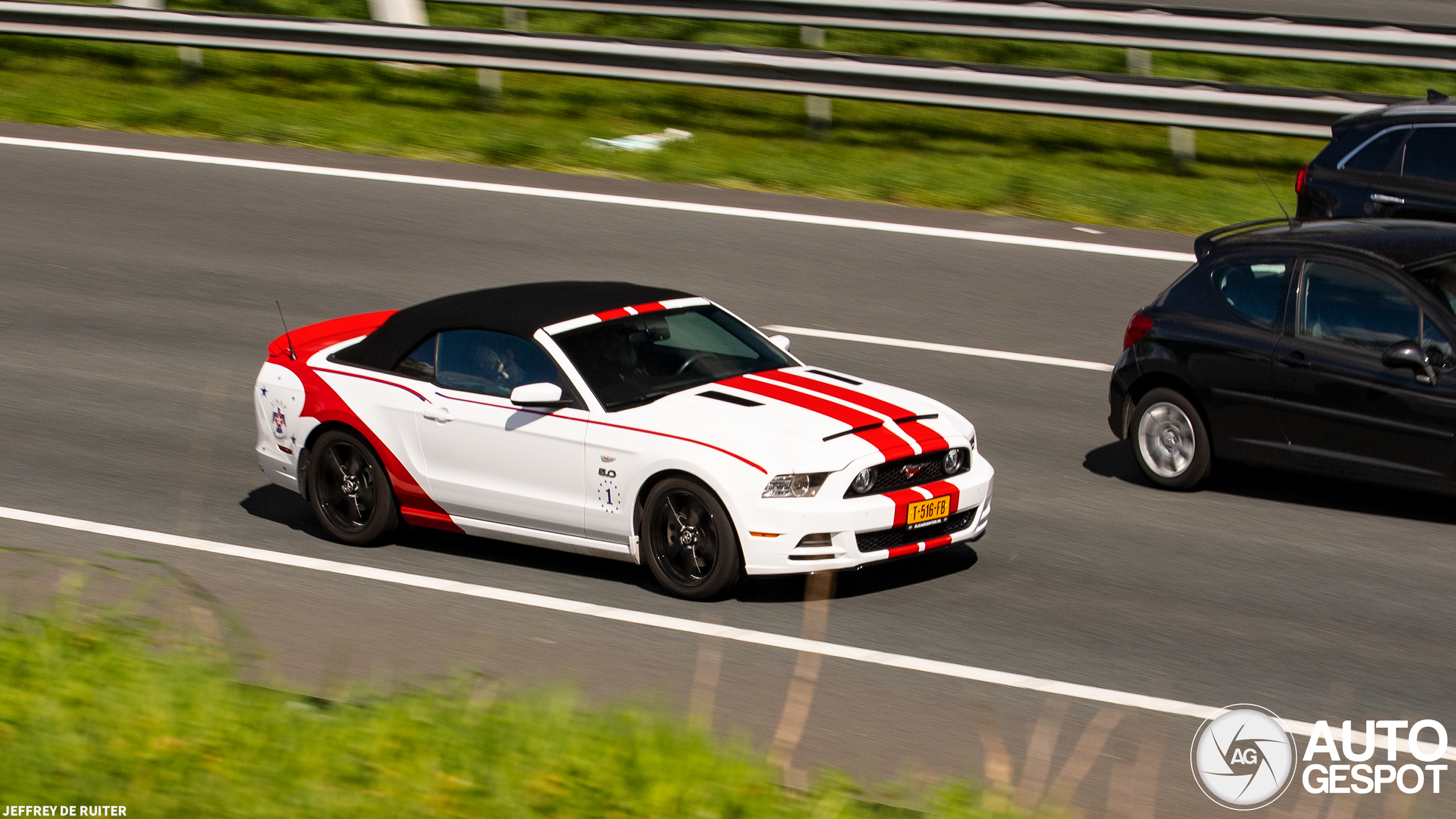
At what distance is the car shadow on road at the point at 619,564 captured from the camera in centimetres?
925

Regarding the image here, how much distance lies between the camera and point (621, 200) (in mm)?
16812

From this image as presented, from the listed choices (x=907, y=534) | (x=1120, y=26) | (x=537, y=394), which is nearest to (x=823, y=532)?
(x=907, y=534)

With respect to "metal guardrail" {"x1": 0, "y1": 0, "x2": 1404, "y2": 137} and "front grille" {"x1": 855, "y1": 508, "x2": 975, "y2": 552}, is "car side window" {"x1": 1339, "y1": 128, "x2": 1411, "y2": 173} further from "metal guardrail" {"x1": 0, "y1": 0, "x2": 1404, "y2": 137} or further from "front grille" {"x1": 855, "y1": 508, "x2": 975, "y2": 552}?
"front grille" {"x1": 855, "y1": 508, "x2": 975, "y2": 552}

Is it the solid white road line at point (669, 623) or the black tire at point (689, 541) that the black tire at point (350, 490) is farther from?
the black tire at point (689, 541)

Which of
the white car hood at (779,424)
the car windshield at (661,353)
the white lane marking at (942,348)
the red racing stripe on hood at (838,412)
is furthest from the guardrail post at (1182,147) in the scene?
the red racing stripe on hood at (838,412)

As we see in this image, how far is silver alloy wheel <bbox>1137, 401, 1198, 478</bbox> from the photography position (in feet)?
35.9

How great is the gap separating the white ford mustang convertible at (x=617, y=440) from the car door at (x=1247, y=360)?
2.08m

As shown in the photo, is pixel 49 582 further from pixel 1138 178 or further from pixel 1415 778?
pixel 1138 178

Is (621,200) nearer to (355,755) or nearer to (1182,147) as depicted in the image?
(1182,147)

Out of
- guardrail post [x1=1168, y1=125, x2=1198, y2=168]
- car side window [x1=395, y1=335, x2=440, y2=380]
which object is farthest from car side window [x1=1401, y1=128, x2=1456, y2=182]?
car side window [x1=395, y1=335, x2=440, y2=380]

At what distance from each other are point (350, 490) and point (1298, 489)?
5.67m

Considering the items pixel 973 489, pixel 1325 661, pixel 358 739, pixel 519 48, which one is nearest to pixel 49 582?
pixel 358 739

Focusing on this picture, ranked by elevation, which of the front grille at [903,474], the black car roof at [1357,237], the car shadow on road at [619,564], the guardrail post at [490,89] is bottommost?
the car shadow on road at [619,564]

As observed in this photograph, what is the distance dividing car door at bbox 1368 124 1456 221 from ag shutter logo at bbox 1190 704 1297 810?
22.5 ft
